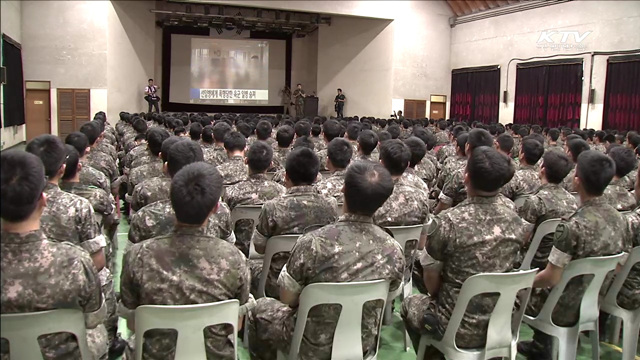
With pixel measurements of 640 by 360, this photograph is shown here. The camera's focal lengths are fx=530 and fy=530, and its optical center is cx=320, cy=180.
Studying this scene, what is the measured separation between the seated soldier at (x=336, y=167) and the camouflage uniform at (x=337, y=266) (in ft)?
5.42

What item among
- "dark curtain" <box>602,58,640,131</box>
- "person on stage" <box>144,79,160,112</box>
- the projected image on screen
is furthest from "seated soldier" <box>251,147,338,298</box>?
the projected image on screen

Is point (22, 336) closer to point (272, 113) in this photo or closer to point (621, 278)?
point (621, 278)

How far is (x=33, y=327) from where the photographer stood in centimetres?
173

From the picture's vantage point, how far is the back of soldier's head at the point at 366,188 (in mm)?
2242

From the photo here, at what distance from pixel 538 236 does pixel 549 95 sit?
14376 millimetres

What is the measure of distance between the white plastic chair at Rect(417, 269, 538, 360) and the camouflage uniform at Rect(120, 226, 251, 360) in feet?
3.45

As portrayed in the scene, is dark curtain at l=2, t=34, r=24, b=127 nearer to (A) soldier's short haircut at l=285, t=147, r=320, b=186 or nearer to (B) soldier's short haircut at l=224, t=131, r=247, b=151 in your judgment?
(B) soldier's short haircut at l=224, t=131, r=247, b=151

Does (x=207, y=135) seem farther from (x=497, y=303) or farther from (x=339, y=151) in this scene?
(x=497, y=303)

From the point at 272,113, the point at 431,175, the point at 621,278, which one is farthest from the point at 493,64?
the point at 621,278

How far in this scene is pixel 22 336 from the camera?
1736mm

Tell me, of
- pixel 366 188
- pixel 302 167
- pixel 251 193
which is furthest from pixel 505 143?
pixel 366 188

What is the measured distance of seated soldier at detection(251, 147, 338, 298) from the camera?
3.02m

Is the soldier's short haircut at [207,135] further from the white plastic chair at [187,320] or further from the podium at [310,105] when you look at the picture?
the podium at [310,105]

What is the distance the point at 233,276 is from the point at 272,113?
2144 centimetres
